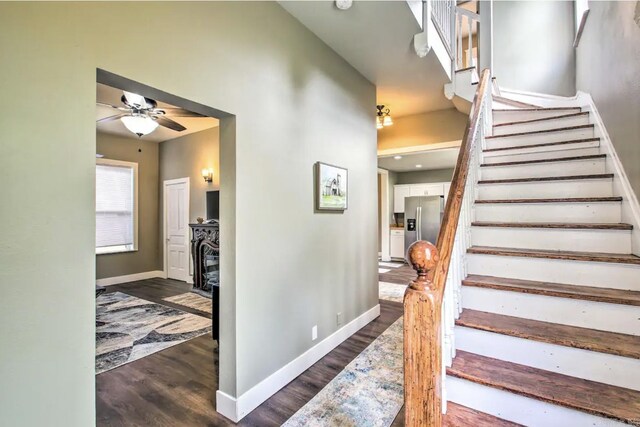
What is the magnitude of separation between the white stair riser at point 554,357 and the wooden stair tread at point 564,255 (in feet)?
2.01

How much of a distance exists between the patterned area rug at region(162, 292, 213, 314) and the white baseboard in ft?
6.56

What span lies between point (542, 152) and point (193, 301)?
4.78m

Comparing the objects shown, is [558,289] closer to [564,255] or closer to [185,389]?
[564,255]

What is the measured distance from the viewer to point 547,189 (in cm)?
233

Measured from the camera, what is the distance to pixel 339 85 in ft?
9.70

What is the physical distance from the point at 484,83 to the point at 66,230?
123 inches

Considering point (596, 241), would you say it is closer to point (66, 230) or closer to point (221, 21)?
point (221, 21)

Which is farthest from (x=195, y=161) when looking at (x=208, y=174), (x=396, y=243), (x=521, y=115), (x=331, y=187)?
(x=396, y=243)

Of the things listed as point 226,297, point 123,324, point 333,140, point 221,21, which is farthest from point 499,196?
point 123,324

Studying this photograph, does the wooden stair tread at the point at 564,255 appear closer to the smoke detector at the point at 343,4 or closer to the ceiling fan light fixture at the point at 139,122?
the smoke detector at the point at 343,4

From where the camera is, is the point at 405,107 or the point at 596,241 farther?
the point at 405,107

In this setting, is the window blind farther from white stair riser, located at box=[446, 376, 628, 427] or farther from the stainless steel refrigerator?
the stainless steel refrigerator

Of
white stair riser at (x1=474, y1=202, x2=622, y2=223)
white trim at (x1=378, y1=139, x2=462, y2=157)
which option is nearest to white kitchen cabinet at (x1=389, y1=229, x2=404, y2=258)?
white trim at (x1=378, y1=139, x2=462, y2=157)

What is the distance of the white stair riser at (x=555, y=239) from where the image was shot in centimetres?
185
